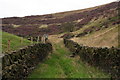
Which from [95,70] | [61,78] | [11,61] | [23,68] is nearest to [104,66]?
[95,70]

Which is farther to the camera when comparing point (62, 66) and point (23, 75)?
point (62, 66)

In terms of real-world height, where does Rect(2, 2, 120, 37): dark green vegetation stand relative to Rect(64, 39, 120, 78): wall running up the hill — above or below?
above

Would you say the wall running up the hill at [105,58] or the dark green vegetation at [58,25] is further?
the dark green vegetation at [58,25]

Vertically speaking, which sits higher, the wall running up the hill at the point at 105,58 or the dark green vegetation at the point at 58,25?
the dark green vegetation at the point at 58,25

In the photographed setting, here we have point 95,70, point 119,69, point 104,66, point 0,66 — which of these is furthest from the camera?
point 95,70

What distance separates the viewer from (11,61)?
61.8ft

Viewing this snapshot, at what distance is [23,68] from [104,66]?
1103 cm

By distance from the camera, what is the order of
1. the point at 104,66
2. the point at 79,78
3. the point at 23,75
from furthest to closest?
the point at 104,66 < the point at 79,78 < the point at 23,75

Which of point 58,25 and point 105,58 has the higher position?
point 58,25

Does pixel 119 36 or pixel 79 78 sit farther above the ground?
pixel 119 36

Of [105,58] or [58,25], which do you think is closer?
[105,58]

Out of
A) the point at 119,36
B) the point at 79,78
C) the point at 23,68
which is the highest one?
the point at 119,36

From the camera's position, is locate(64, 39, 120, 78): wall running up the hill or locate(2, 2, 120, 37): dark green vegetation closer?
locate(64, 39, 120, 78): wall running up the hill

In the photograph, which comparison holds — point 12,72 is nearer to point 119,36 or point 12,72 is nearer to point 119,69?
point 119,69
